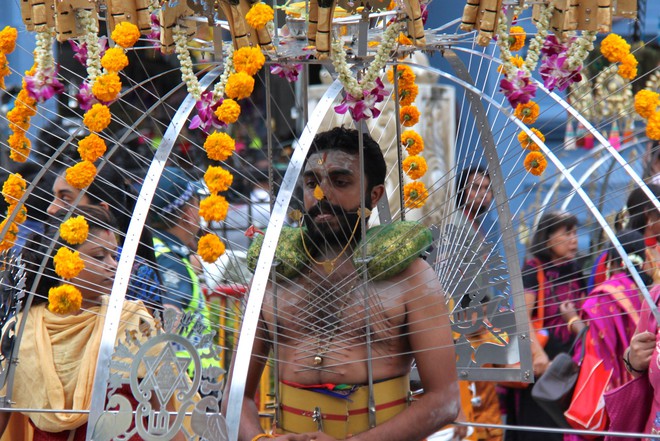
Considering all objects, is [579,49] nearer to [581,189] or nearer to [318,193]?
[581,189]

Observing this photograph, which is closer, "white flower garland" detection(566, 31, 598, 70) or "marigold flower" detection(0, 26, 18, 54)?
"white flower garland" detection(566, 31, 598, 70)

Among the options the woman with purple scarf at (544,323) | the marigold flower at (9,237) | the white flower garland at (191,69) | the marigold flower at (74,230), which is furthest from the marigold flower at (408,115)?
the woman with purple scarf at (544,323)

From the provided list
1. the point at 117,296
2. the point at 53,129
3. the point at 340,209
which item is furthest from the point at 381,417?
the point at 53,129

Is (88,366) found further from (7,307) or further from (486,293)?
(486,293)

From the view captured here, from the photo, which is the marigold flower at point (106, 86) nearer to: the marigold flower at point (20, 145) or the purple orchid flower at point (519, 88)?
the marigold flower at point (20, 145)

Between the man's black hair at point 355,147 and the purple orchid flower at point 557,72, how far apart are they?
2.10 feet

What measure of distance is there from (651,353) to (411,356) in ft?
3.14

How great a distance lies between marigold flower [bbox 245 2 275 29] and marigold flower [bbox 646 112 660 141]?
1081mm

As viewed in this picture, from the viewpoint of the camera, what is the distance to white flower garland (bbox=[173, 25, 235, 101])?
10.1ft

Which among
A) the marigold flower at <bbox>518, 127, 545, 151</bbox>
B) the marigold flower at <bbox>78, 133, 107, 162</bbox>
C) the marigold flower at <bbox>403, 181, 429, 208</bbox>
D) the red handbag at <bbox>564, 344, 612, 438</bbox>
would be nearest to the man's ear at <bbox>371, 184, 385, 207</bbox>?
Answer: the marigold flower at <bbox>403, 181, 429, 208</bbox>

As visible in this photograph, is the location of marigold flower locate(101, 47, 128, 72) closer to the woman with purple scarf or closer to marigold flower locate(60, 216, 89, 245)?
marigold flower locate(60, 216, 89, 245)

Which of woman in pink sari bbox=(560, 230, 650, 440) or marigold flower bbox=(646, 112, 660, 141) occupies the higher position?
marigold flower bbox=(646, 112, 660, 141)

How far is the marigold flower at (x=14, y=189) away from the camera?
3.77 m

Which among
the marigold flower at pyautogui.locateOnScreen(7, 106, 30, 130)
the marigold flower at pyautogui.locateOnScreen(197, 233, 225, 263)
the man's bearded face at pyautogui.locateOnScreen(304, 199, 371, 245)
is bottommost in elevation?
the marigold flower at pyautogui.locateOnScreen(197, 233, 225, 263)
